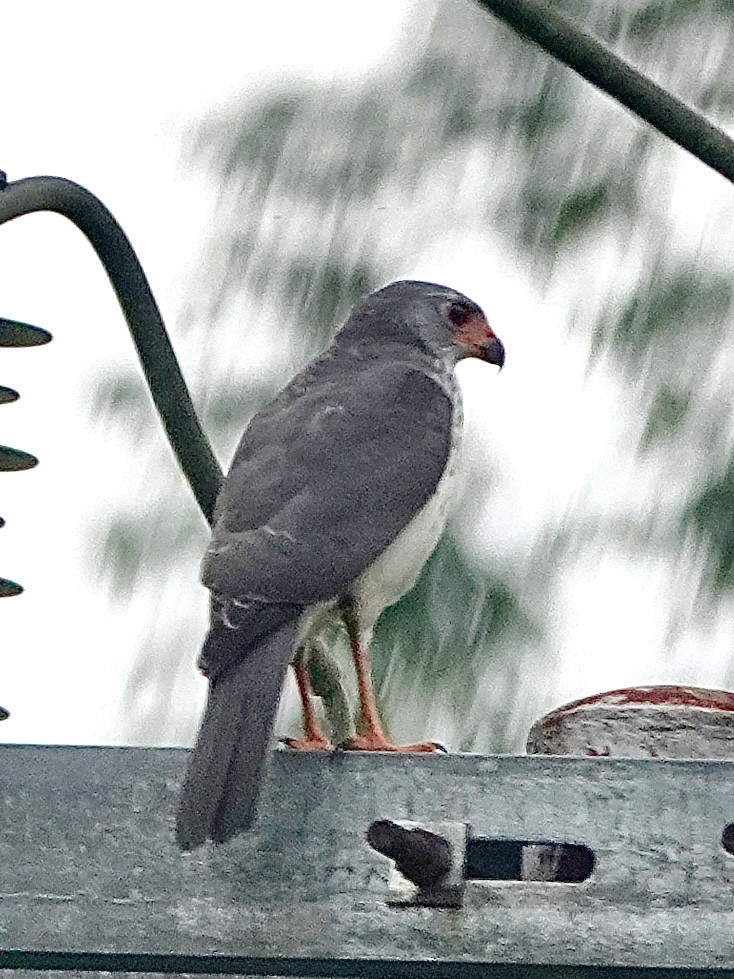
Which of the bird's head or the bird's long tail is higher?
the bird's head

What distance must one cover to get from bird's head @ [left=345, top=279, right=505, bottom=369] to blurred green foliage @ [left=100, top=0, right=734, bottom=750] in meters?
0.33

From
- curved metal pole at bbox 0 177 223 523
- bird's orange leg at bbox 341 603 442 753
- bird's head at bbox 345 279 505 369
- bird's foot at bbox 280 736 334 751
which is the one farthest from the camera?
bird's head at bbox 345 279 505 369

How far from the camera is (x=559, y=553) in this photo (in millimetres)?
4473

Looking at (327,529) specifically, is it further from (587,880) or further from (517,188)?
(517,188)

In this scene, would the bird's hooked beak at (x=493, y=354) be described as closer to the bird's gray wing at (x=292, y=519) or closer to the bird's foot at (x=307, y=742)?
the bird's gray wing at (x=292, y=519)

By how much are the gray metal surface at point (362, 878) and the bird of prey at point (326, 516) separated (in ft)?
0.48

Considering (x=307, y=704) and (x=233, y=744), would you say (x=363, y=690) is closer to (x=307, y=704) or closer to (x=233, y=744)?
(x=307, y=704)

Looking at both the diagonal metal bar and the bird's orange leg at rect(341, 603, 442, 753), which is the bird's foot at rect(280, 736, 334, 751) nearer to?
the bird's orange leg at rect(341, 603, 442, 753)

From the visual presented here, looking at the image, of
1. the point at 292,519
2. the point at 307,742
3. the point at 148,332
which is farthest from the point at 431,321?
the point at 148,332

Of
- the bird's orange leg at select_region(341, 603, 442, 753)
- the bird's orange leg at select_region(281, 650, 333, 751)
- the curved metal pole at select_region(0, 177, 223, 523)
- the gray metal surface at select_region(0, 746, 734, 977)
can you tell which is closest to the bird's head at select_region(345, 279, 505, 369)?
the bird's orange leg at select_region(341, 603, 442, 753)

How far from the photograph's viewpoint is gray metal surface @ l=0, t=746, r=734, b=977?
204cm

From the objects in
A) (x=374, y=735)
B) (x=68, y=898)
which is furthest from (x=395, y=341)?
(x=68, y=898)

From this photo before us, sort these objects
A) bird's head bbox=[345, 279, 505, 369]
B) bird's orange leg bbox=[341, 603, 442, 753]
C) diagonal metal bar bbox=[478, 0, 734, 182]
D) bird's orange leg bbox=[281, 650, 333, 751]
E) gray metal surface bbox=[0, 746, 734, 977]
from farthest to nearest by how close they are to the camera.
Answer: bird's head bbox=[345, 279, 505, 369], bird's orange leg bbox=[341, 603, 442, 753], bird's orange leg bbox=[281, 650, 333, 751], diagonal metal bar bbox=[478, 0, 734, 182], gray metal surface bbox=[0, 746, 734, 977]

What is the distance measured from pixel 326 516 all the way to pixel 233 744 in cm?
84
